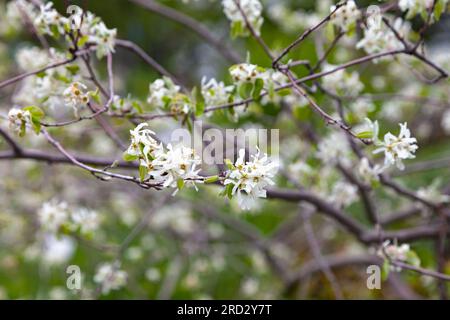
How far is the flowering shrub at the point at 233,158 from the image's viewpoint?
3.17 feet

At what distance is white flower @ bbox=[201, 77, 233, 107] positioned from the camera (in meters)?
1.03

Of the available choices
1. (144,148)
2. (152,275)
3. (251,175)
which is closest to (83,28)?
(144,148)

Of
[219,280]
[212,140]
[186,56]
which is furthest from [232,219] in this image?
[186,56]

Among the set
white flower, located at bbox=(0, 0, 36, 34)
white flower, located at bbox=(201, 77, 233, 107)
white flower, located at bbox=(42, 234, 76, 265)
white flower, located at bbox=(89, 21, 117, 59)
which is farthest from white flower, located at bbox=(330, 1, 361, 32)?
white flower, located at bbox=(42, 234, 76, 265)

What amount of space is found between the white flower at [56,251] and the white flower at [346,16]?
1251 millimetres

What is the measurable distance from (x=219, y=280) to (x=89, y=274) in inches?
22.8

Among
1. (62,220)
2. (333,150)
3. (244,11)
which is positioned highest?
(244,11)

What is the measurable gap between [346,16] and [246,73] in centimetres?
28

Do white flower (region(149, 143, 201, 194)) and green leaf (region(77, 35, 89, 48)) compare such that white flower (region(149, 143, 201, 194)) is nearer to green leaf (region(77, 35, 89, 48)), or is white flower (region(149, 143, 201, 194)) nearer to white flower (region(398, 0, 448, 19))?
green leaf (region(77, 35, 89, 48))

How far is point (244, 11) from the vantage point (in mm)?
1138

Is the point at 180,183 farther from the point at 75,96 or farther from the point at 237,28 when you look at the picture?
the point at 237,28

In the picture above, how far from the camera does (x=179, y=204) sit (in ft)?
7.91

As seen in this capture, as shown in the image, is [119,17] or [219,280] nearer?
[219,280]
